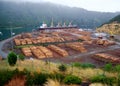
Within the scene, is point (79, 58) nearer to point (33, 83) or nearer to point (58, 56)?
point (58, 56)

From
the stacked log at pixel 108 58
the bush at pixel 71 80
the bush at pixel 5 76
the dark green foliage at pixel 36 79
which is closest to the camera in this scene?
the bush at pixel 5 76

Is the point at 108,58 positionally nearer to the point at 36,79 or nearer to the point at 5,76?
the point at 36,79

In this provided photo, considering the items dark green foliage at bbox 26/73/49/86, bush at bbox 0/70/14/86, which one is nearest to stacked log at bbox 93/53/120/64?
dark green foliage at bbox 26/73/49/86

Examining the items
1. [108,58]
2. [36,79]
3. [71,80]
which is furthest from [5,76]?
[108,58]

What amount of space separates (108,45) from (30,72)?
43.0 meters

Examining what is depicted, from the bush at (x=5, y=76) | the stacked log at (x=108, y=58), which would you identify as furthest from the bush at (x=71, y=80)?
A: the stacked log at (x=108, y=58)

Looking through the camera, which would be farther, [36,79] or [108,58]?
[108,58]

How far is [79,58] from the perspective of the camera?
39.3 metres

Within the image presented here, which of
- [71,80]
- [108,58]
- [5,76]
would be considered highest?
[5,76]

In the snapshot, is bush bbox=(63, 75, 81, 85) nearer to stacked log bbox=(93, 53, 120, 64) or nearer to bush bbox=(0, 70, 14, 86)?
bush bbox=(0, 70, 14, 86)

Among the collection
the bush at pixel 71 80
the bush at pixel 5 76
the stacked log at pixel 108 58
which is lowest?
the stacked log at pixel 108 58

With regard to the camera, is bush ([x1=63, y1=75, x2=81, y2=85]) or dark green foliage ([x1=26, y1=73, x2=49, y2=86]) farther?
bush ([x1=63, y1=75, x2=81, y2=85])

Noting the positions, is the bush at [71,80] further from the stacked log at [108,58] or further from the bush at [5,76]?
the stacked log at [108,58]

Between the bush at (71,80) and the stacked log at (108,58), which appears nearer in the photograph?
the bush at (71,80)
